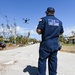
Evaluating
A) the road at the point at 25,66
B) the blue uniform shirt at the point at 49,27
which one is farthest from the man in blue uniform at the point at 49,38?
the road at the point at 25,66

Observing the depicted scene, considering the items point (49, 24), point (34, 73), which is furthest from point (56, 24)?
point (34, 73)

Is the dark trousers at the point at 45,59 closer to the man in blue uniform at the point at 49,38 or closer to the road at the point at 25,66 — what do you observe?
the man in blue uniform at the point at 49,38

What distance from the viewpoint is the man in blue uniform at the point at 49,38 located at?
5.26 metres

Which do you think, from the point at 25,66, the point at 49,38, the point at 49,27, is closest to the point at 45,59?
the point at 49,38

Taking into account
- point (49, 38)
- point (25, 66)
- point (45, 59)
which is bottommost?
point (25, 66)

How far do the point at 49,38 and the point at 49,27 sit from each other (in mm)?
286

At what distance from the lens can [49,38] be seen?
530cm

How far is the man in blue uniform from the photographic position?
5.26 metres

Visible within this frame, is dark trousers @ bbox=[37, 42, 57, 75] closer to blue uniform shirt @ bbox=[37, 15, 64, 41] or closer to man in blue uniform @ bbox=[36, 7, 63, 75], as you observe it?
man in blue uniform @ bbox=[36, 7, 63, 75]

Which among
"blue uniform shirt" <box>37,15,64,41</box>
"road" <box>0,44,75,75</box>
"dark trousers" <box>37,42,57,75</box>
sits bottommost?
"road" <box>0,44,75,75</box>

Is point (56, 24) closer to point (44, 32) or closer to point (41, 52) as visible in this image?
point (44, 32)

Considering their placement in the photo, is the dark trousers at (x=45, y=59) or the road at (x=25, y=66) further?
the road at (x=25, y=66)

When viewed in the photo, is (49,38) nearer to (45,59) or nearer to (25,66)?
(45,59)

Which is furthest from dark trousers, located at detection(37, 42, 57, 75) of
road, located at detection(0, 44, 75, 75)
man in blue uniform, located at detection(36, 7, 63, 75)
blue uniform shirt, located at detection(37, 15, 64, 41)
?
road, located at detection(0, 44, 75, 75)
